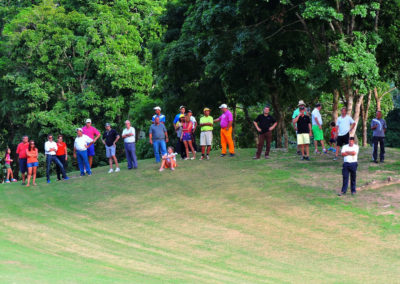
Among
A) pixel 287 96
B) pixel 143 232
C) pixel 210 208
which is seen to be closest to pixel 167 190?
pixel 210 208

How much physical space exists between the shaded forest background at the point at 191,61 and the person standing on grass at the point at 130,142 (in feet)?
17.5

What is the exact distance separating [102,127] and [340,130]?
2370 centimetres

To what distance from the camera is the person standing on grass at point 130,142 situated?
2303 centimetres

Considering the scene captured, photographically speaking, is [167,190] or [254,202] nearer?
[254,202]

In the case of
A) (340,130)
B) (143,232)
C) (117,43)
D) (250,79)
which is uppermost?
(117,43)

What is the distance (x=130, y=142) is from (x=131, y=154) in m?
0.71

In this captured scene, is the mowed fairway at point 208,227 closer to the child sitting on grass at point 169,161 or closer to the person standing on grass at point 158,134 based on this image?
the child sitting on grass at point 169,161

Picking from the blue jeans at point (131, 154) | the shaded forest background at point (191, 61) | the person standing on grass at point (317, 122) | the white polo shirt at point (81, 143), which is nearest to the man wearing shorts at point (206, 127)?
the blue jeans at point (131, 154)

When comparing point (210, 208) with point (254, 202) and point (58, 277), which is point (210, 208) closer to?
point (254, 202)

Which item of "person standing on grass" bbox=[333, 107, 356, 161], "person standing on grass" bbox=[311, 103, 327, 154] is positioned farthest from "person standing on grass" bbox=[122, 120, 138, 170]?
"person standing on grass" bbox=[333, 107, 356, 161]

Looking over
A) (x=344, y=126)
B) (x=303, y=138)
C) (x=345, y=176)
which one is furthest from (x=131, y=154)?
(x=345, y=176)

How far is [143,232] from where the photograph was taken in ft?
49.0

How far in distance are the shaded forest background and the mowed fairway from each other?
5.13 m

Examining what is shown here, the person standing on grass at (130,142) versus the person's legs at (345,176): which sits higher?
the person standing on grass at (130,142)
